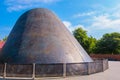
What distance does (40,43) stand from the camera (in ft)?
54.1

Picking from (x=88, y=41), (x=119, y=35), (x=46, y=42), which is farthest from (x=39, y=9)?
(x=119, y=35)

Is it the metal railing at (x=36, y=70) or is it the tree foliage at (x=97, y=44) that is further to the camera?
the tree foliage at (x=97, y=44)

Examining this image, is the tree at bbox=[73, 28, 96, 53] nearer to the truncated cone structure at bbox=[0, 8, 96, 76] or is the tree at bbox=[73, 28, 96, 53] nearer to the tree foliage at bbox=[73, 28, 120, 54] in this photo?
the tree foliage at bbox=[73, 28, 120, 54]

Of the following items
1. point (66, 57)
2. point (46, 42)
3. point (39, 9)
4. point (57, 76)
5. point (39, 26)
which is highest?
point (39, 9)

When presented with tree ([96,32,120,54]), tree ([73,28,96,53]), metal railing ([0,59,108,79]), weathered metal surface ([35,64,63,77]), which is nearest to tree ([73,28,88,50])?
tree ([73,28,96,53])

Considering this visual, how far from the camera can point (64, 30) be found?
61.3ft

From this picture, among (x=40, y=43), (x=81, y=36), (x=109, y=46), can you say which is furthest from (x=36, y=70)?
(x=109, y=46)

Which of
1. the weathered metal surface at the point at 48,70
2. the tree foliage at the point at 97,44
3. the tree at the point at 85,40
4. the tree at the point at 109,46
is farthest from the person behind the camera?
the tree at the point at 109,46

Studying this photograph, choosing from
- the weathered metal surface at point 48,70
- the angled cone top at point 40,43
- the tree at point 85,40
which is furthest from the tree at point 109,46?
the weathered metal surface at point 48,70

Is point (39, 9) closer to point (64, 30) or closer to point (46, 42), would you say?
point (64, 30)

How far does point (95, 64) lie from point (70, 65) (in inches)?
107

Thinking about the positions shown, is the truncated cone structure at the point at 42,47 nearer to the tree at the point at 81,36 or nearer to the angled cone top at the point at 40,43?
the angled cone top at the point at 40,43

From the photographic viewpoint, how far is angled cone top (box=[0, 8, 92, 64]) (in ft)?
51.2

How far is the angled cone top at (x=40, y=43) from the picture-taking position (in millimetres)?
15594
